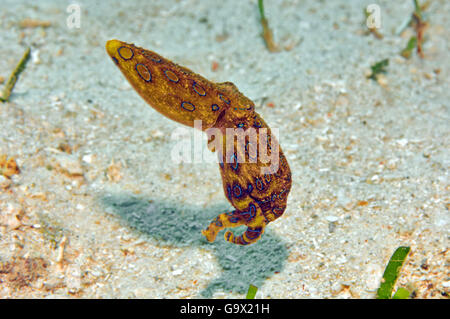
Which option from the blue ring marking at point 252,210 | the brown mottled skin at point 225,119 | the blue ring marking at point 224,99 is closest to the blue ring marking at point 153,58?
the brown mottled skin at point 225,119

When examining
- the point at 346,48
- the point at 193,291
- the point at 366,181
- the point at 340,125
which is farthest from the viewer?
the point at 346,48

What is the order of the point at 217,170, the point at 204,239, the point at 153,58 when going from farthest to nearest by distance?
1. the point at 217,170
2. the point at 204,239
3. the point at 153,58

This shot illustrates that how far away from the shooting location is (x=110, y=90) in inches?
210

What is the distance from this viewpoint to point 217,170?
175 inches

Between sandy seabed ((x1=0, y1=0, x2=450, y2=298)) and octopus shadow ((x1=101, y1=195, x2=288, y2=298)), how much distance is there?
0.05ft

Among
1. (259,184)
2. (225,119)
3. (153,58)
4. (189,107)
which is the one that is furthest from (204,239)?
(153,58)

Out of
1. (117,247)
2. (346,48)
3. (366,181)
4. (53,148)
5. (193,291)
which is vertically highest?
(346,48)

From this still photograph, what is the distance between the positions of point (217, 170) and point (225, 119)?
2.18 m

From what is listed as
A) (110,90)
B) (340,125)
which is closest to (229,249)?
(340,125)

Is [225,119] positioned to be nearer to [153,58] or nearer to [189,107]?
[189,107]

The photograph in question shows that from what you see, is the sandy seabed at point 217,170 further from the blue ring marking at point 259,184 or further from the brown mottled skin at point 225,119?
the blue ring marking at point 259,184

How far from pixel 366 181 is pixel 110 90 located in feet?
13.0
